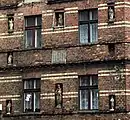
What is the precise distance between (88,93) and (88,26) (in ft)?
10.5

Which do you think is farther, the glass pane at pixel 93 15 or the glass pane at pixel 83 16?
the glass pane at pixel 83 16

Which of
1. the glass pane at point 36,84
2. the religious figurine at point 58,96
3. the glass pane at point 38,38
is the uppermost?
the glass pane at point 38,38

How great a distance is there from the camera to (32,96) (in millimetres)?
27609

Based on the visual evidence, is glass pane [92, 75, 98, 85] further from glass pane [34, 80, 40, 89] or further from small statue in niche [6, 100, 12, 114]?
small statue in niche [6, 100, 12, 114]

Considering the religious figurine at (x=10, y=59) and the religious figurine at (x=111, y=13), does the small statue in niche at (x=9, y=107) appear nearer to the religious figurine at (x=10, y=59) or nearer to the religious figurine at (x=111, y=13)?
the religious figurine at (x=10, y=59)

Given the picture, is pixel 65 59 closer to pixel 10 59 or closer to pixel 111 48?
pixel 111 48

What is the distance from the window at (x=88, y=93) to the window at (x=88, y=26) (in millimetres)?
1831

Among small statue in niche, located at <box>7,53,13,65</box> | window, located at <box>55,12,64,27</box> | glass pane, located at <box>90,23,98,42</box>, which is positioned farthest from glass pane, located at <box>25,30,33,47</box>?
glass pane, located at <box>90,23,98,42</box>

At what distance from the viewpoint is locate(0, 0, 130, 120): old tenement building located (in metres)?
25.8

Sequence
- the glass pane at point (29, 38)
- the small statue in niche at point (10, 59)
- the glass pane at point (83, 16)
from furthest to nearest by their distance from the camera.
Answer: the small statue in niche at point (10, 59)
the glass pane at point (29, 38)
the glass pane at point (83, 16)

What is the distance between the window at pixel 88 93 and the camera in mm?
26219

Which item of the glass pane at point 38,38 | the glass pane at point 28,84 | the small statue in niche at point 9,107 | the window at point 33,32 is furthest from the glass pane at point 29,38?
the small statue in niche at point 9,107

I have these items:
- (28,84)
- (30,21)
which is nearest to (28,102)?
(28,84)

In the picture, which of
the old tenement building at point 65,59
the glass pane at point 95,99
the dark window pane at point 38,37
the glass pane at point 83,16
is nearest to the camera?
the old tenement building at point 65,59
